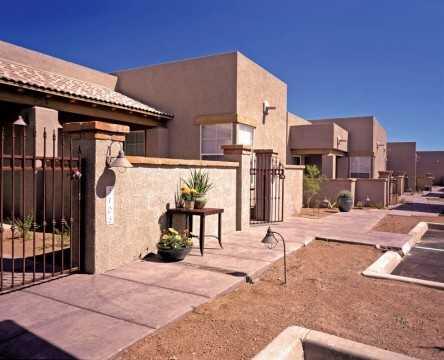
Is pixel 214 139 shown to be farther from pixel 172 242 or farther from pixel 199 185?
pixel 172 242

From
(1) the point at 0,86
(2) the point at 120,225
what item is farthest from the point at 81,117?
(2) the point at 120,225

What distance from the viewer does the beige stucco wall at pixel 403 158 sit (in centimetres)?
3838

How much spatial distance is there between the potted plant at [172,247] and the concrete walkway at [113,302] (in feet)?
0.49

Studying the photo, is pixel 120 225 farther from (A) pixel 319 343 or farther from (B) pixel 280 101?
(B) pixel 280 101

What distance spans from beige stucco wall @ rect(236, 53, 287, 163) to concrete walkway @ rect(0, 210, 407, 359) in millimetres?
7260

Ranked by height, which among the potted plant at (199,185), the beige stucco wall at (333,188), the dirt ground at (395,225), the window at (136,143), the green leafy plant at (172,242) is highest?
the window at (136,143)

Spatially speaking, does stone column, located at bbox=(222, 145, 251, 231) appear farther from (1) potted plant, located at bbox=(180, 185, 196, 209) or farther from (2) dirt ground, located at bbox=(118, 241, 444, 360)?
(2) dirt ground, located at bbox=(118, 241, 444, 360)

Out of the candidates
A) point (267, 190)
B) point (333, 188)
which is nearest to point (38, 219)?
point (267, 190)

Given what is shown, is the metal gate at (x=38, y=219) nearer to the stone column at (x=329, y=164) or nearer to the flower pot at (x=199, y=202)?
the flower pot at (x=199, y=202)

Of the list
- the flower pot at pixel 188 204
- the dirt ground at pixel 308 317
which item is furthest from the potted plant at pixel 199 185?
the dirt ground at pixel 308 317

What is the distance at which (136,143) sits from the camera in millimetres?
14344

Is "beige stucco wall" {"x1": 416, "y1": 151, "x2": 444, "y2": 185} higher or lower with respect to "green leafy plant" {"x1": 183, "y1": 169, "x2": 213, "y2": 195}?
higher

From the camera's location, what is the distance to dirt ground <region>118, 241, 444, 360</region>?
3.19 meters

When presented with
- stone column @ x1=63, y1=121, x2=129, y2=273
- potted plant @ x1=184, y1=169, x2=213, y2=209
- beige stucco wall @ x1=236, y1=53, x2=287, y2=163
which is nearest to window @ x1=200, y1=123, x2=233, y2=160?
beige stucco wall @ x1=236, y1=53, x2=287, y2=163
